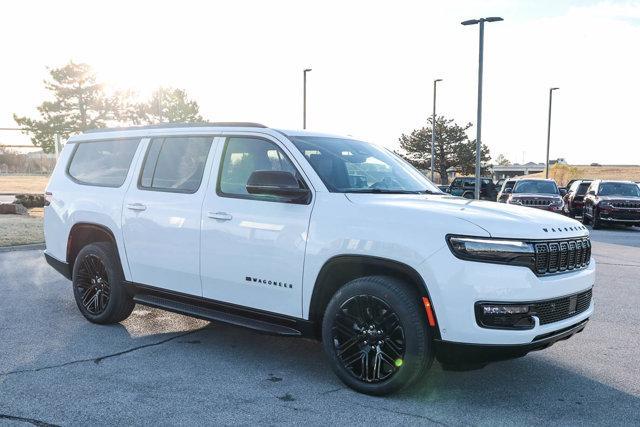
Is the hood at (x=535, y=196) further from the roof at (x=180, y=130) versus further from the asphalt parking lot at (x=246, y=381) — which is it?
the roof at (x=180, y=130)

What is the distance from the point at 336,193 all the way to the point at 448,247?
3.28ft

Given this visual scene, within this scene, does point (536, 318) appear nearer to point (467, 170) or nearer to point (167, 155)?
point (167, 155)

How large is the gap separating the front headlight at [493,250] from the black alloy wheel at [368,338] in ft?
2.13

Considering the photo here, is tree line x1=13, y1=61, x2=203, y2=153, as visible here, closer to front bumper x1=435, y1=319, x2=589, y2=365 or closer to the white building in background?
front bumper x1=435, y1=319, x2=589, y2=365

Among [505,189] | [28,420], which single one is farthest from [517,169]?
[28,420]

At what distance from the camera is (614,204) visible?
19.9 meters

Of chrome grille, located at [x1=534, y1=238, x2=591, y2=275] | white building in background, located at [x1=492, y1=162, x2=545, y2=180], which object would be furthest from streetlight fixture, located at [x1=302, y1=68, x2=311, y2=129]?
white building in background, located at [x1=492, y1=162, x2=545, y2=180]

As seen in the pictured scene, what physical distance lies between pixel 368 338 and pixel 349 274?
0.48m

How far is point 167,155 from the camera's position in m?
5.68

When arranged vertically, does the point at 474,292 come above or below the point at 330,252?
below

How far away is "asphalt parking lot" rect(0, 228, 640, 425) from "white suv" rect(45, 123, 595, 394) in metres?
0.28

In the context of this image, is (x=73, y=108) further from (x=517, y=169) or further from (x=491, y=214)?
(x=517, y=169)

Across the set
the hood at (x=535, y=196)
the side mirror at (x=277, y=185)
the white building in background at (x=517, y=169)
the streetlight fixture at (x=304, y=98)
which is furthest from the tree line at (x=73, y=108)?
the white building in background at (x=517, y=169)

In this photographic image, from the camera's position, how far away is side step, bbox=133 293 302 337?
467cm
